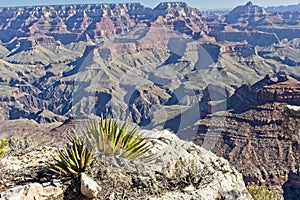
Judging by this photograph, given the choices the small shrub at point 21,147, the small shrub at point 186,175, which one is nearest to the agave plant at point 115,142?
the small shrub at point 186,175

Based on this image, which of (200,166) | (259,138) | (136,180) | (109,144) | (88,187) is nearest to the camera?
(88,187)

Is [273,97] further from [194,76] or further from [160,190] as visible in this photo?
[194,76]

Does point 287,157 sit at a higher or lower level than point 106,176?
lower

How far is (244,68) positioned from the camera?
193875mm

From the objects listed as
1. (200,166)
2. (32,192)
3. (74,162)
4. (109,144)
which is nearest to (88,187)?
(74,162)

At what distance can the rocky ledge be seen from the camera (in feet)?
26.2

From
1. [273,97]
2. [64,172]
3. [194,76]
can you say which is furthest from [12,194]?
[194,76]

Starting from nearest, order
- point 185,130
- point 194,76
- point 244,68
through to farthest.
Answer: point 185,130 → point 194,76 → point 244,68

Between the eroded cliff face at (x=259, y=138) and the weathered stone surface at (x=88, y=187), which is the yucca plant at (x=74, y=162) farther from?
the eroded cliff face at (x=259, y=138)

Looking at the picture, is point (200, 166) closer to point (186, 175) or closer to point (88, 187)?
point (186, 175)

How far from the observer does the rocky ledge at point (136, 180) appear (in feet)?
26.2

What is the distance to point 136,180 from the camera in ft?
27.9

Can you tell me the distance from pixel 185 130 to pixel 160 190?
52.1m

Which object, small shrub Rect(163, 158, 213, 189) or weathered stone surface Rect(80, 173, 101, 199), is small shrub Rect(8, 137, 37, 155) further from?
small shrub Rect(163, 158, 213, 189)
